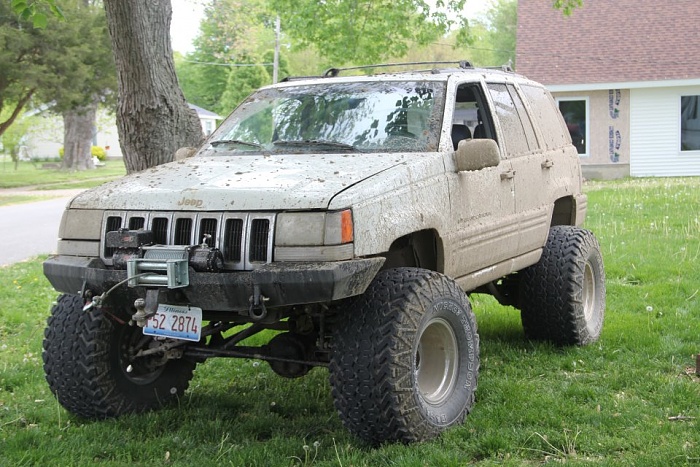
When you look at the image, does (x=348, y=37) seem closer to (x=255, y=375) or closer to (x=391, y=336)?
(x=255, y=375)

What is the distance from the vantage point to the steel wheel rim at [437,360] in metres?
5.09

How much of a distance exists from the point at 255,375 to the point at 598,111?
71.0 ft

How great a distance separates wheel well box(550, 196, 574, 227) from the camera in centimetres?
757

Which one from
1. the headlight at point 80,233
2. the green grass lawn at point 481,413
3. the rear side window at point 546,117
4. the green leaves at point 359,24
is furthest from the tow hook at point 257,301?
the green leaves at point 359,24

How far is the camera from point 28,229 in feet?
58.6

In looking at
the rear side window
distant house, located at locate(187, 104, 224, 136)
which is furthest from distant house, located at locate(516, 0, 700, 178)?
distant house, located at locate(187, 104, 224, 136)

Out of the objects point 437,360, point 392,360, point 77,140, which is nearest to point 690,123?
point 437,360

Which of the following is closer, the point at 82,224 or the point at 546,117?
the point at 82,224

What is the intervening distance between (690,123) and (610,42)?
127 inches

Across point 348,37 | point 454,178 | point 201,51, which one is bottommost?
point 454,178

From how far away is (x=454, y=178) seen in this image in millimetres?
5484

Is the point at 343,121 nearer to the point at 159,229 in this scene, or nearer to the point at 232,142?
the point at 232,142

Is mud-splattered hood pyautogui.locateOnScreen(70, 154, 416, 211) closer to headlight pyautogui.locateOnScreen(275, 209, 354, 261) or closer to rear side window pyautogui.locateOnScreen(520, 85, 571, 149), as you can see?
headlight pyautogui.locateOnScreen(275, 209, 354, 261)

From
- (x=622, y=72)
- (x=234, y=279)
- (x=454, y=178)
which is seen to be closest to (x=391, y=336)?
(x=234, y=279)
